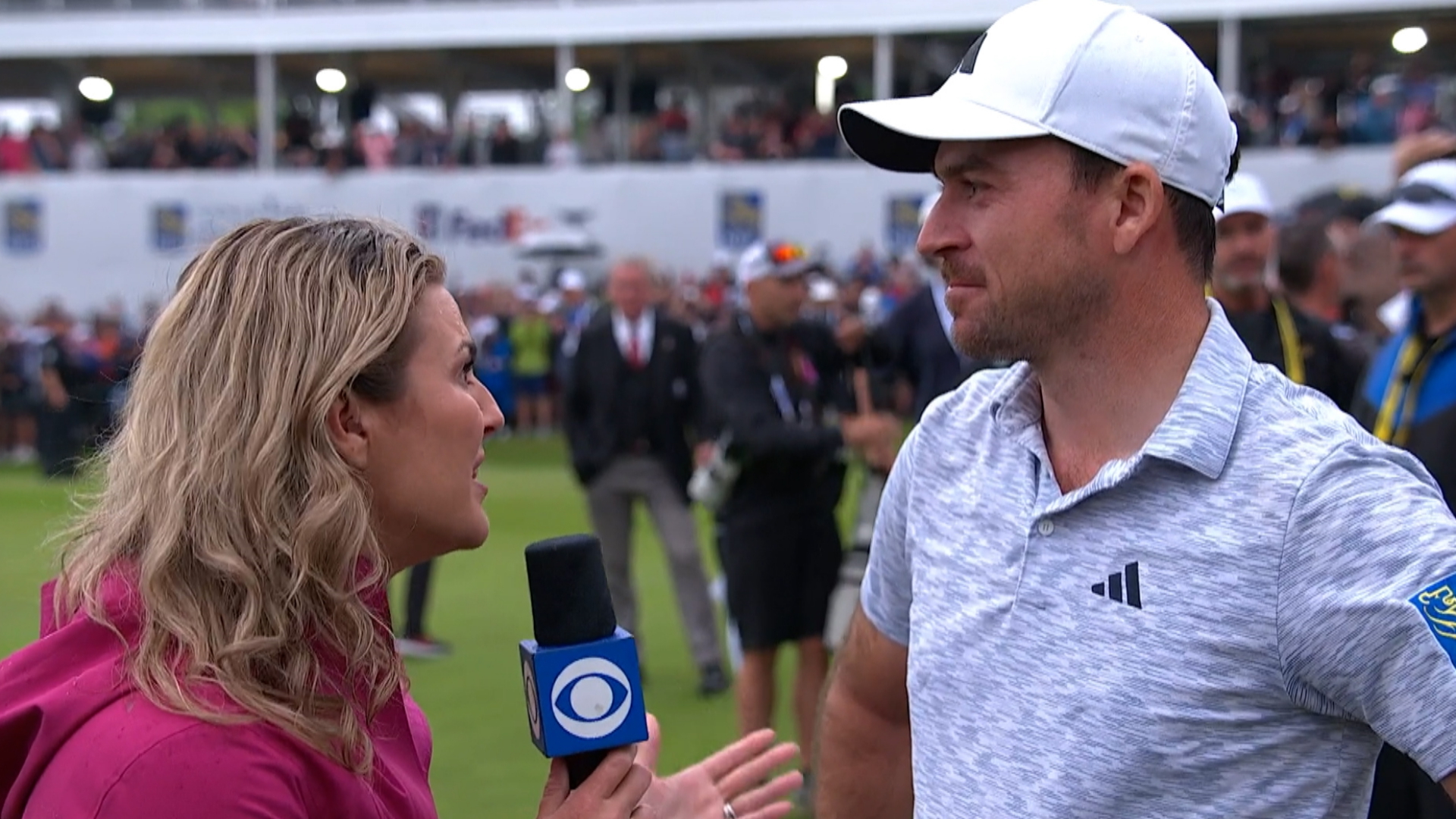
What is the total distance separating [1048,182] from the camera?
2.13m

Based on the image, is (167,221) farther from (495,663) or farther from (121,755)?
(121,755)

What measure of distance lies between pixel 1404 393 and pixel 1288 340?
0.46m

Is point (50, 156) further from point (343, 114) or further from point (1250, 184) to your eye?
point (1250, 184)

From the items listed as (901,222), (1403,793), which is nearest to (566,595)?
(1403,793)

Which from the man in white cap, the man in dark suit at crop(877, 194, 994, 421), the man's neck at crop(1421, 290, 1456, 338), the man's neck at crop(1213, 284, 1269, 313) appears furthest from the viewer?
the man in dark suit at crop(877, 194, 994, 421)

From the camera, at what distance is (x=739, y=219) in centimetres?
2756

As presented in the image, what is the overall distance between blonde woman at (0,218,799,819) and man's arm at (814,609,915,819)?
1.74 feet

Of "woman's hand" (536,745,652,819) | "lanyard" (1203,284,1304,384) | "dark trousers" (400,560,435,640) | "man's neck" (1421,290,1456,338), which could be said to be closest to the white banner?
"dark trousers" (400,560,435,640)

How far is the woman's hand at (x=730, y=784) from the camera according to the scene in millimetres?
2162

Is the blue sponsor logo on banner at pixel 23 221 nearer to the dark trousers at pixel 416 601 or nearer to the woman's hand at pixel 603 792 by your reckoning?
the dark trousers at pixel 416 601

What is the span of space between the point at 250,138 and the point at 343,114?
3.05 meters

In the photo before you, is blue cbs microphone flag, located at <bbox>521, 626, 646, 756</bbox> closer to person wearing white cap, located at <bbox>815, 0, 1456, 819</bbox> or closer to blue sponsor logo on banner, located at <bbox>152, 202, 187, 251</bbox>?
person wearing white cap, located at <bbox>815, 0, 1456, 819</bbox>

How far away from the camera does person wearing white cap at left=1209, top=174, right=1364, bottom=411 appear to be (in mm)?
4660

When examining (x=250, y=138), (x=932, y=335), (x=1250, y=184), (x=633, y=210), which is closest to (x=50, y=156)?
(x=250, y=138)
